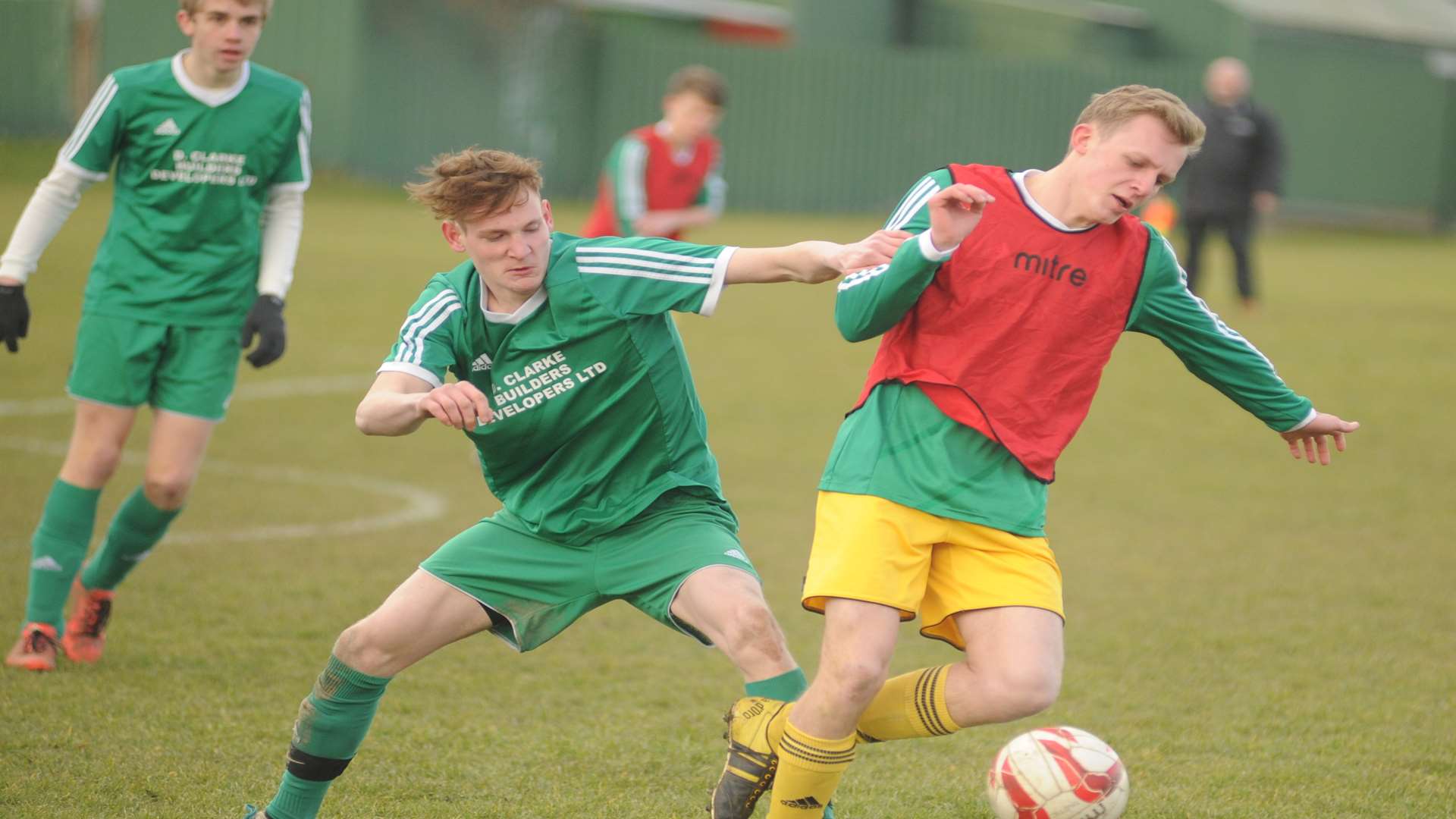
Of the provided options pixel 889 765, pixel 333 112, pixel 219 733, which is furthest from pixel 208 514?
pixel 333 112

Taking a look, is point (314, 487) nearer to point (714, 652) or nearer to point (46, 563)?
point (46, 563)

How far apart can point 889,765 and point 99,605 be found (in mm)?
2688

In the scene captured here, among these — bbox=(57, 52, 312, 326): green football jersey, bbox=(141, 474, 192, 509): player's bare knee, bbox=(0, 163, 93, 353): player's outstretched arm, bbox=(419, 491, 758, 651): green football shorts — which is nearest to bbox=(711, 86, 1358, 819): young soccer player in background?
bbox=(419, 491, 758, 651): green football shorts

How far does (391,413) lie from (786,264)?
93 cm

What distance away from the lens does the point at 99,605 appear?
5344 millimetres

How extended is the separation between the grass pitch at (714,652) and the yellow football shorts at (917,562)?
2.53ft

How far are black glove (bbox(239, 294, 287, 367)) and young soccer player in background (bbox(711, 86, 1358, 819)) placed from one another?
2.26 m

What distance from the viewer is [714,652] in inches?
229

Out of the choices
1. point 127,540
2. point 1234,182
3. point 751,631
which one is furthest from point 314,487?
point 1234,182

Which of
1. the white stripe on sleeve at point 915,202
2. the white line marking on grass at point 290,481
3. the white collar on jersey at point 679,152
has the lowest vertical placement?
the white line marking on grass at point 290,481

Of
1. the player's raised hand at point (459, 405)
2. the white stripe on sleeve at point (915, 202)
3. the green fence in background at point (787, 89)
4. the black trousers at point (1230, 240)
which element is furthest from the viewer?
the green fence in background at point (787, 89)

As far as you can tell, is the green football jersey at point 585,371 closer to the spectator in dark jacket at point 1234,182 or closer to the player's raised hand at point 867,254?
the player's raised hand at point 867,254

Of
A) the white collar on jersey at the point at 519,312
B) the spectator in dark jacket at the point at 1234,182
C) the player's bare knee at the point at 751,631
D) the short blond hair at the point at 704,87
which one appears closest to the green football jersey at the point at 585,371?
the white collar on jersey at the point at 519,312

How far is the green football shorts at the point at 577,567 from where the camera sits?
12.5 feet
